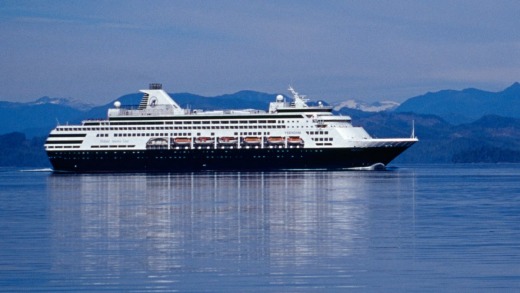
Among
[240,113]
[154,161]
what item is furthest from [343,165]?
[154,161]

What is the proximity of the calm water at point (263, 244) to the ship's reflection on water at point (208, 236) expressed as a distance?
5cm

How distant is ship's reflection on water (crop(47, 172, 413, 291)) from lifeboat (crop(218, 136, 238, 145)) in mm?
45011

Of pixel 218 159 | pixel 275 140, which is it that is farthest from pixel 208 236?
pixel 218 159

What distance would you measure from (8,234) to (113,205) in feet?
50.3

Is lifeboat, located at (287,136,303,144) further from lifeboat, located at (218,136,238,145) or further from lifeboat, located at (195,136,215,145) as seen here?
lifeboat, located at (195,136,215,145)

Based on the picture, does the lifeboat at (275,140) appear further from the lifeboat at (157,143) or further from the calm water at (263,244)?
the calm water at (263,244)

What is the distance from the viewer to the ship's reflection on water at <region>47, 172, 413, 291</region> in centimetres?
2444

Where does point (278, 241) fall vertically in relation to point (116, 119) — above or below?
below

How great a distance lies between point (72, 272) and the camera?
81.5 ft

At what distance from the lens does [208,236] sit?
33.1m

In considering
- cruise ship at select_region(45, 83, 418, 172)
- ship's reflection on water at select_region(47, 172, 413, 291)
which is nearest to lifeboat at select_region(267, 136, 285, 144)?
cruise ship at select_region(45, 83, 418, 172)

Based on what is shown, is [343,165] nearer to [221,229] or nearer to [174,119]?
[174,119]

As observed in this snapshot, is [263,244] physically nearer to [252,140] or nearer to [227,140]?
[252,140]

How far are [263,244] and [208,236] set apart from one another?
10.5 ft
